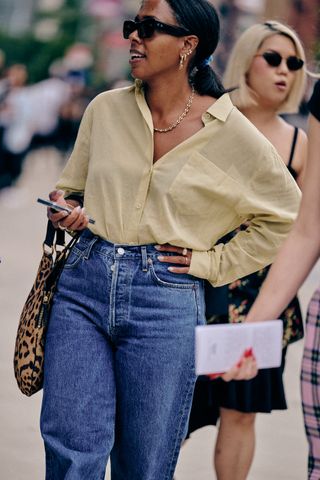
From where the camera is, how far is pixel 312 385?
108 inches

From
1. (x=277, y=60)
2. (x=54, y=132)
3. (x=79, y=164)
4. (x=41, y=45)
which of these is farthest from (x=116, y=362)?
(x=41, y=45)

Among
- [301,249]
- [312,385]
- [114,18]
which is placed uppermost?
[114,18]

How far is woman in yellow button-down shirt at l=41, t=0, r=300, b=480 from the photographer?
3508mm

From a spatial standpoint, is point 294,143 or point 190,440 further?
point 190,440

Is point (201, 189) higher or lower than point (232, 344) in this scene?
higher

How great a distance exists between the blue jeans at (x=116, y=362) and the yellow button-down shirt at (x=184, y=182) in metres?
0.10

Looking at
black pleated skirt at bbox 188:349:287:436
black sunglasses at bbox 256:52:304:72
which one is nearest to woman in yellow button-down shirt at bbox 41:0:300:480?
black pleated skirt at bbox 188:349:287:436

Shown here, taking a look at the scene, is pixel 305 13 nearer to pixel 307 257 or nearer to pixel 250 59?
pixel 250 59

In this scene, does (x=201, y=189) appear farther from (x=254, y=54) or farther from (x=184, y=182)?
(x=254, y=54)

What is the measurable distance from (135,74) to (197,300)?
73 centimetres

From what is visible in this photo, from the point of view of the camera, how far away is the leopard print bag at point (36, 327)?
11.9 ft

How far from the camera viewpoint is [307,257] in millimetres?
2930

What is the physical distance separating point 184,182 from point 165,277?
29cm

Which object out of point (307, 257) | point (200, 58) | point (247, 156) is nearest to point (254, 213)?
point (247, 156)
